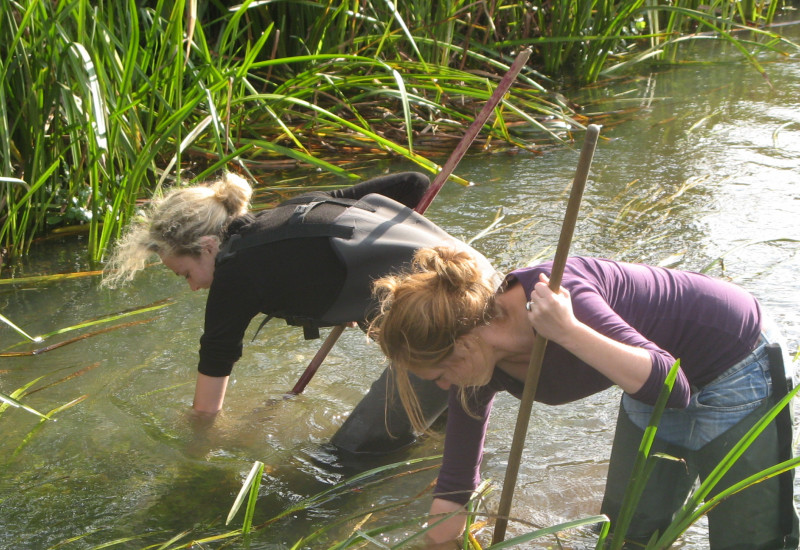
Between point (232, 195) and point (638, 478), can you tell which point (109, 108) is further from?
point (638, 478)

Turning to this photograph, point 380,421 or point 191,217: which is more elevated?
point 191,217

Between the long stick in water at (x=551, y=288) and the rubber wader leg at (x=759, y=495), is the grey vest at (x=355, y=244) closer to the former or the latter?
the long stick in water at (x=551, y=288)

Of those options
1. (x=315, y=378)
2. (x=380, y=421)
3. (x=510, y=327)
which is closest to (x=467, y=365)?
(x=510, y=327)

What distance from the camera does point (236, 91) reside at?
4801 mm

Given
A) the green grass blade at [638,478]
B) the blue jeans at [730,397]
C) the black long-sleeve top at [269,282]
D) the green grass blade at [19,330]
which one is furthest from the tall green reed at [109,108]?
the green grass blade at [638,478]

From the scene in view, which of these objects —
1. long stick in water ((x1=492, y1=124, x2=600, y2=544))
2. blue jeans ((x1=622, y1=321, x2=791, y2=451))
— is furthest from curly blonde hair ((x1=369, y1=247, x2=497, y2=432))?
blue jeans ((x1=622, y1=321, x2=791, y2=451))

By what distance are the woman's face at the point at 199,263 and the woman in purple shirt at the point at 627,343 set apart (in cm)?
82

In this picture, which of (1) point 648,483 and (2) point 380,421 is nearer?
(1) point 648,483

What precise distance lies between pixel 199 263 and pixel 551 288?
4.24 ft

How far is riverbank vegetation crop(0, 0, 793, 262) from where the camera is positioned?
3939 millimetres

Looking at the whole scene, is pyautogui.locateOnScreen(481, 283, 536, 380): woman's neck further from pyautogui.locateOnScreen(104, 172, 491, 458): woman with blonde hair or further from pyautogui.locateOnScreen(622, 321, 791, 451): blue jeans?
pyautogui.locateOnScreen(104, 172, 491, 458): woman with blonde hair

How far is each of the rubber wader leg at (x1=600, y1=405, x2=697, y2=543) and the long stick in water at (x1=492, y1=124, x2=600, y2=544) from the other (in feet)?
1.08

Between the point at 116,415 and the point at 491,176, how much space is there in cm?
274

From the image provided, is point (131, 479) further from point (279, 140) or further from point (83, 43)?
point (279, 140)
